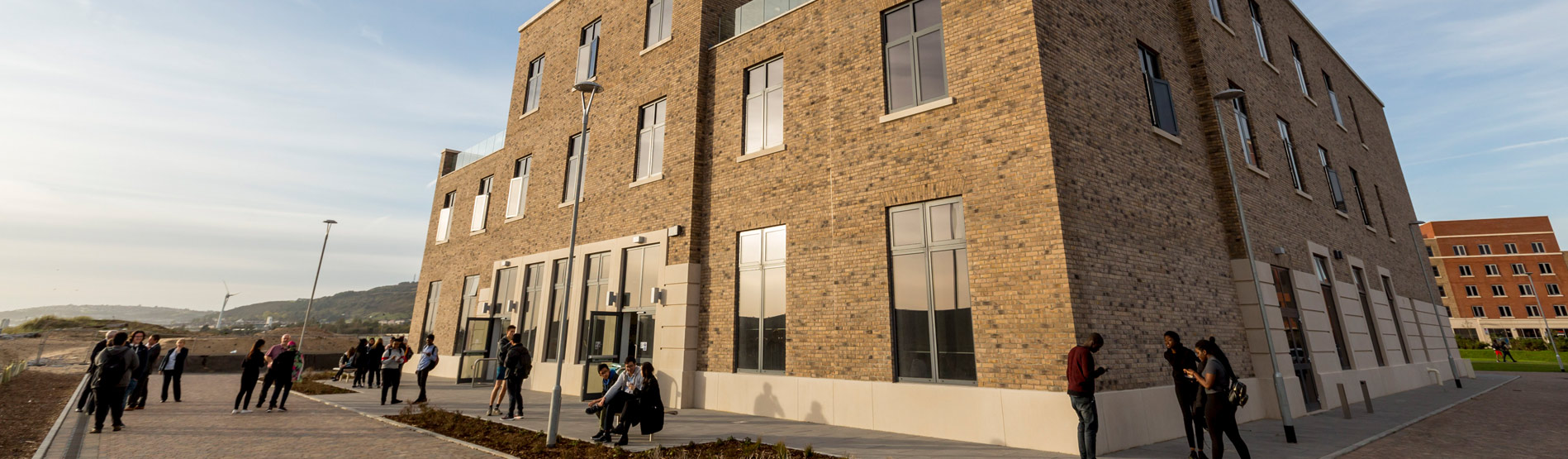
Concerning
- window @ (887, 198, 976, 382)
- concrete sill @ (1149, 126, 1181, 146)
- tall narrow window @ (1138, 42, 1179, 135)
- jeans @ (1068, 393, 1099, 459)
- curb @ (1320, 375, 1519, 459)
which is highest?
tall narrow window @ (1138, 42, 1179, 135)

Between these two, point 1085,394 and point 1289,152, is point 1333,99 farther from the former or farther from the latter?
point 1085,394

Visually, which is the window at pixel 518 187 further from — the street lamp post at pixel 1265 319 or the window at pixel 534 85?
the street lamp post at pixel 1265 319

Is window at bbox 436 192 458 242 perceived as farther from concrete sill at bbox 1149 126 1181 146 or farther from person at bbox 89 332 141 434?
concrete sill at bbox 1149 126 1181 146

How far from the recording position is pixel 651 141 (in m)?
17.5

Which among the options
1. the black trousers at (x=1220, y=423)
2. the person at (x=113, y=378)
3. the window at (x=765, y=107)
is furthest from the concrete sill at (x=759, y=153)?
the person at (x=113, y=378)

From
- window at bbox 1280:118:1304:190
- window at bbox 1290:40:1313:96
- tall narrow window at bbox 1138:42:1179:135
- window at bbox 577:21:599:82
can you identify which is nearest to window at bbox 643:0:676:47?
window at bbox 577:21:599:82

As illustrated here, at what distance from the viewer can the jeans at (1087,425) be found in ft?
26.2

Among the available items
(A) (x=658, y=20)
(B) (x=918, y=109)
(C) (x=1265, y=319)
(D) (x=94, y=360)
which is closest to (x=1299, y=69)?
(C) (x=1265, y=319)

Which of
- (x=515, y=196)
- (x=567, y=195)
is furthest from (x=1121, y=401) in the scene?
(x=515, y=196)

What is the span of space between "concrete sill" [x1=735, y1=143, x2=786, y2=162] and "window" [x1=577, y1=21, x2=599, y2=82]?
8.43 m

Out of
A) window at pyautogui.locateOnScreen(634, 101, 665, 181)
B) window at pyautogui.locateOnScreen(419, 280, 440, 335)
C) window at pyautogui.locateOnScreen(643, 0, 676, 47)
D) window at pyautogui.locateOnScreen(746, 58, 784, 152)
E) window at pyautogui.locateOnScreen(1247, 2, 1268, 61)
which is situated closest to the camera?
window at pyautogui.locateOnScreen(746, 58, 784, 152)

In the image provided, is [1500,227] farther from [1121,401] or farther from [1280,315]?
[1121,401]

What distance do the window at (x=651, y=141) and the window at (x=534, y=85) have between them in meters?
8.33

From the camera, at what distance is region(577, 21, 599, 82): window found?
20891 mm
